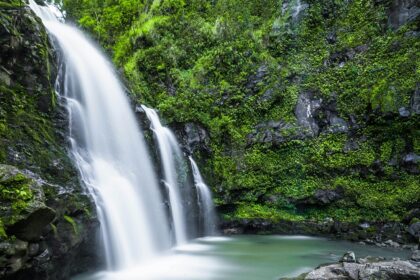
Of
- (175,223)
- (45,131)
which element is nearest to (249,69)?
(175,223)

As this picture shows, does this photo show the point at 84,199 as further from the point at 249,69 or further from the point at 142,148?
the point at 249,69

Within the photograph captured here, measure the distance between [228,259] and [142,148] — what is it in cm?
465

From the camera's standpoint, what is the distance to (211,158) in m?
15.6

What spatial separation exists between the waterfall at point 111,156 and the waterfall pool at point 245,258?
55 centimetres

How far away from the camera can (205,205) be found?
1402cm

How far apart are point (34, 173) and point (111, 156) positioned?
3.44 metres

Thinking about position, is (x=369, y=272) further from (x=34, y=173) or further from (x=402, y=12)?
(x=402, y=12)

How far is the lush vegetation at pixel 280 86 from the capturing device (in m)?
14.5

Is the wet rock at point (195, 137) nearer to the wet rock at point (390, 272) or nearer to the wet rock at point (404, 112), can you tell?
the wet rock at point (404, 112)

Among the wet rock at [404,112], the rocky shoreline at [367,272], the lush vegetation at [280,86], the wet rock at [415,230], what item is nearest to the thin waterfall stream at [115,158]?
the lush vegetation at [280,86]

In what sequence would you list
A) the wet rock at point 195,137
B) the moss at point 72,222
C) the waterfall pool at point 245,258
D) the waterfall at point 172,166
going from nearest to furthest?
1. the moss at point 72,222
2. the waterfall pool at point 245,258
3. the waterfall at point 172,166
4. the wet rock at point 195,137

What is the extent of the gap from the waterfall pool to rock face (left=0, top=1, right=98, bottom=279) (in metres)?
1.31

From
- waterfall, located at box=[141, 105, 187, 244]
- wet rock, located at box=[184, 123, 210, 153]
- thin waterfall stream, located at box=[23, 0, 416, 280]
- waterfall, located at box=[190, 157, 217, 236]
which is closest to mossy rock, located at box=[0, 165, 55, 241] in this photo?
thin waterfall stream, located at box=[23, 0, 416, 280]

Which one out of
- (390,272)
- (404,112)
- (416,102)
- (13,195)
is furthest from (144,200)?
(416,102)
